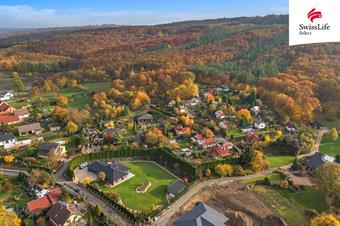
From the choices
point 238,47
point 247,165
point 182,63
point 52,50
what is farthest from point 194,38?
point 247,165

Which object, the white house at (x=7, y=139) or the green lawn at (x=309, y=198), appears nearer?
the green lawn at (x=309, y=198)

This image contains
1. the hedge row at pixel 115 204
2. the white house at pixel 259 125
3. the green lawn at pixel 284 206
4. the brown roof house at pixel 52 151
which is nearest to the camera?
the hedge row at pixel 115 204

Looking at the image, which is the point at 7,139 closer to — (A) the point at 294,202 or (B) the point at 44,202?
(B) the point at 44,202

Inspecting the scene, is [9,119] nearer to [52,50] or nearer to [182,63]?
[182,63]

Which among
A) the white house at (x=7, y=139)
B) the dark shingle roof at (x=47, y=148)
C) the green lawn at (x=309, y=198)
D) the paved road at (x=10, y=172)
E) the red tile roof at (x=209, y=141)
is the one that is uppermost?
the white house at (x=7, y=139)

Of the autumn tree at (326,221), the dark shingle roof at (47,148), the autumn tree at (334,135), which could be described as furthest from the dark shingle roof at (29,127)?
the autumn tree at (334,135)

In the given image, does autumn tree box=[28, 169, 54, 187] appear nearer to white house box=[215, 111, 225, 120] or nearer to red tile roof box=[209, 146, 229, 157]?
red tile roof box=[209, 146, 229, 157]

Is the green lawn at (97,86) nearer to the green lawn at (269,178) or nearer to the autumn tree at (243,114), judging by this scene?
the autumn tree at (243,114)

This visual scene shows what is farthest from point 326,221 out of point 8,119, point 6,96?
point 6,96
